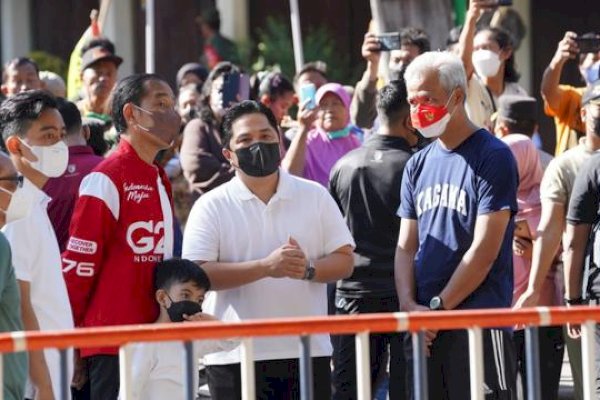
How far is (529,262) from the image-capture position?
8344 millimetres

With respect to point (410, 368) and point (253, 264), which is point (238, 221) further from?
point (410, 368)

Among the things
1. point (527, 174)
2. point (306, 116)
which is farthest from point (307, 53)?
point (527, 174)

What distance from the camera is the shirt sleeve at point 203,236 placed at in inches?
264

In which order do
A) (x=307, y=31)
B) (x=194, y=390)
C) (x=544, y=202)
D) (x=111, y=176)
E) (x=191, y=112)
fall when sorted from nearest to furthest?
1. (x=194, y=390)
2. (x=111, y=176)
3. (x=544, y=202)
4. (x=191, y=112)
5. (x=307, y=31)

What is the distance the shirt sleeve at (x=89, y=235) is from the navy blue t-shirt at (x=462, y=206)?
1304 mm

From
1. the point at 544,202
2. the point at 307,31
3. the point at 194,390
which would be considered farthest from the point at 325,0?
the point at 194,390

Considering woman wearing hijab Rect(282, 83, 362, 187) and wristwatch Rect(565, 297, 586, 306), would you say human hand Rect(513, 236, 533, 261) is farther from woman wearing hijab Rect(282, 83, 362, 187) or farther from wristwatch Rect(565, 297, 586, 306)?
woman wearing hijab Rect(282, 83, 362, 187)

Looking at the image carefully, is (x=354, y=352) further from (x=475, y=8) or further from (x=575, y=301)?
(x=475, y=8)

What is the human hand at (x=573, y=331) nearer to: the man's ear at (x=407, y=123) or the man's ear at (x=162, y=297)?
the man's ear at (x=407, y=123)

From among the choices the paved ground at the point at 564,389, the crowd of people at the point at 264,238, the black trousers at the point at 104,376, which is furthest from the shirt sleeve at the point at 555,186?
the black trousers at the point at 104,376

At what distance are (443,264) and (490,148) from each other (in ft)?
1.72

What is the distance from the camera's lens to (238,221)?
22.1 feet

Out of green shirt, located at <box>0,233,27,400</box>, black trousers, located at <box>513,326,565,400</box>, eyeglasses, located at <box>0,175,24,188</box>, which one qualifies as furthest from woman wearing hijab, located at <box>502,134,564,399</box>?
green shirt, located at <box>0,233,27,400</box>

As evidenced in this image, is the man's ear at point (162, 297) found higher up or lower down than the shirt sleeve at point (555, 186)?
lower down
